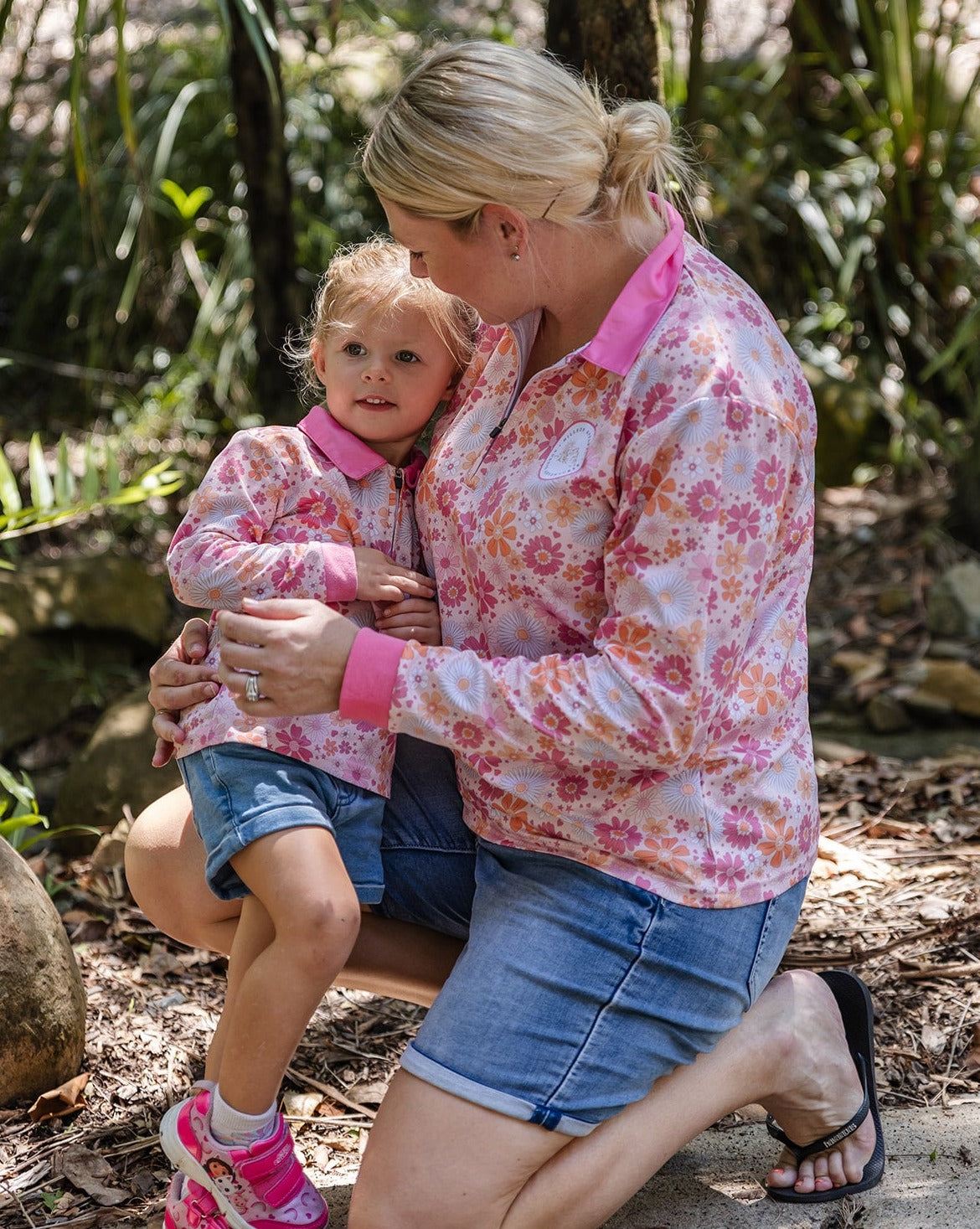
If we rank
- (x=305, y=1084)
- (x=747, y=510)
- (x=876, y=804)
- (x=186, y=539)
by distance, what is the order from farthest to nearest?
(x=876, y=804)
(x=305, y=1084)
(x=186, y=539)
(x=747, y=510)

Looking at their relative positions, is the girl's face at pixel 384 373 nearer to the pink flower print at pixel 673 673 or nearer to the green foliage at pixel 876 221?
the pink flower print at pixel 673 673

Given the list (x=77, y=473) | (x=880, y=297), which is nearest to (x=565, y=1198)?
(x=77, y=473)

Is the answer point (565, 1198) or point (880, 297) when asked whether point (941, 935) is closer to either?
point (565, 1198)

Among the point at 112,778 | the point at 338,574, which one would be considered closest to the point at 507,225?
the point at 338,574

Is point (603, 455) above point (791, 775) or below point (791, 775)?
above

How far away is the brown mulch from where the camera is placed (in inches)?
79.4

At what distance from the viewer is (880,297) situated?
4.94 metres

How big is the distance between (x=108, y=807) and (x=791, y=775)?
1904mm

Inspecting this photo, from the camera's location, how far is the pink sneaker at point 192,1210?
1.71 metres

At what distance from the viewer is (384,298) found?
1910 mm

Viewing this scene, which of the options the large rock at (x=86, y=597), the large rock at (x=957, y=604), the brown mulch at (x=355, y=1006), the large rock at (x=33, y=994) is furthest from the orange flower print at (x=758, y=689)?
the large rock at (x=86, y=597)

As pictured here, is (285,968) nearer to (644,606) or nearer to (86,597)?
(644,606)

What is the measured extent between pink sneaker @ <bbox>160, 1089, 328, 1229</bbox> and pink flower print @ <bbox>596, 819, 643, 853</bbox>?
54 centimetres

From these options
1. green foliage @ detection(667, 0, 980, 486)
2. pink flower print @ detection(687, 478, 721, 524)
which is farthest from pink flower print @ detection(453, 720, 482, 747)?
green foliage @ detection(667, 0, 980, 486)
